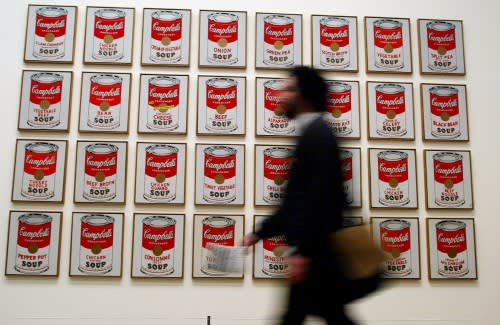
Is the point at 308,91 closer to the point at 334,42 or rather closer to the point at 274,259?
the point at 274,259

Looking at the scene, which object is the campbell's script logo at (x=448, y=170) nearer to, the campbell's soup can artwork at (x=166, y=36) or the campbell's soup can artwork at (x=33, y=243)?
the campbell's soup can artwork at (x=166, y=36)

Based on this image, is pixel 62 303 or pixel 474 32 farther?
pixel 474 32

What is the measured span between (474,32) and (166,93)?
2.28m

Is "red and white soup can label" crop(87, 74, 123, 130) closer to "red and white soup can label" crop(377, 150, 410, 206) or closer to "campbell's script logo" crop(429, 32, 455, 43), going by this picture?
"red and white soup can label" crop(377, 150, 410, 206)

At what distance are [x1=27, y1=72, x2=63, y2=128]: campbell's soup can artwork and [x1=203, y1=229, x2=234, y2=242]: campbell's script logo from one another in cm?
123

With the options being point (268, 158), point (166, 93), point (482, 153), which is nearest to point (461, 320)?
point (482, 153)

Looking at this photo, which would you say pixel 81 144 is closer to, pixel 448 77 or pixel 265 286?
pixel 265 286

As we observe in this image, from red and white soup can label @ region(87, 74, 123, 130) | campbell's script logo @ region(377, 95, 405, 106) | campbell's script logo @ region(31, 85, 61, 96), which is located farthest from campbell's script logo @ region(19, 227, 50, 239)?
campbell's script logo @ region(377, 95, 405, 106)

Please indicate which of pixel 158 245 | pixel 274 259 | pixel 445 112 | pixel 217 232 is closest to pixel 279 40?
pixel 445 112

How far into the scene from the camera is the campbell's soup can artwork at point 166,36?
3.59 m

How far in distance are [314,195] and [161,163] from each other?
1.92 metres

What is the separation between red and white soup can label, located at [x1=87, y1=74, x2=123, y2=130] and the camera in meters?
3.50

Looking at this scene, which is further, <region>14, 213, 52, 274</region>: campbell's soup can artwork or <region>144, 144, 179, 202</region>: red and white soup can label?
<region>144, 144, 179, 202</region>: red and white soup can label

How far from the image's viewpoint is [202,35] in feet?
11.9
